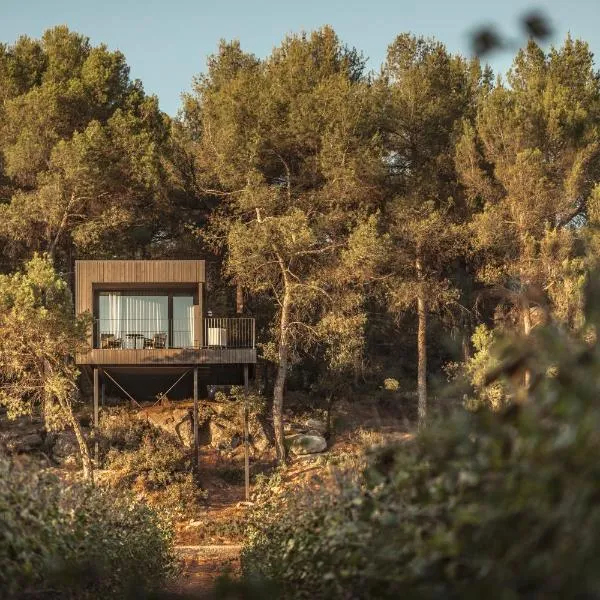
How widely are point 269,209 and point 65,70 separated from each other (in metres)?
7.57

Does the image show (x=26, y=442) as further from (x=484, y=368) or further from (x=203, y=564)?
(x=484, y=368)

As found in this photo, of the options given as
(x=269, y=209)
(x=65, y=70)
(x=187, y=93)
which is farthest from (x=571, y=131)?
(x=65, y=70)

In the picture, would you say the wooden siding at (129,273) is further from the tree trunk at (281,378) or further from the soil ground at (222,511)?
the soil ground at (222,511)

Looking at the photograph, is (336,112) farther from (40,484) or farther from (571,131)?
(40,484)

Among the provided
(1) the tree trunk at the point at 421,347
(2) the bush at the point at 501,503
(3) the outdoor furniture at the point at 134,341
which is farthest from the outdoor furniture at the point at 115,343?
(2) the bush at the point at 501,503

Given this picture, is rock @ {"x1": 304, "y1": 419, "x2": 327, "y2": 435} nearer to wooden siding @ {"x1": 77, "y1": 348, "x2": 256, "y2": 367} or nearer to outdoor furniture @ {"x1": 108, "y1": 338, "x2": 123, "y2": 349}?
wooden siding @ {"x1": 77, "y1": 348, "x2": 256, "y2": 367}

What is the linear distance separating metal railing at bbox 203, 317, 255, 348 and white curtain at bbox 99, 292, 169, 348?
4.07ft

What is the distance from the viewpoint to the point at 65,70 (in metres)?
33.0

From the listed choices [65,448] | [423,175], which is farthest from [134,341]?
[423,175]

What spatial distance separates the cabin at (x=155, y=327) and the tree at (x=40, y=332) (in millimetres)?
2387

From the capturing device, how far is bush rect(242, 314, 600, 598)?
150 inches

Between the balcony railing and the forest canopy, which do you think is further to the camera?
the forest canopy

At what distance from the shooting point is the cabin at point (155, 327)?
1072 inches

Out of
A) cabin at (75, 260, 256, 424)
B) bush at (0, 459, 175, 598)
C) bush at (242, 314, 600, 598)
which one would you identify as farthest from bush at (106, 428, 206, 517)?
bush at (242, 314, 600, 598)
